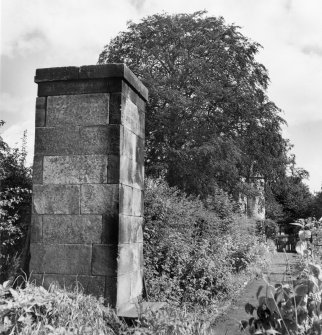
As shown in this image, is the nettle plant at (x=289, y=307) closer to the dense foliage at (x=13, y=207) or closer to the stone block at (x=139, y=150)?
the stone block at (x=139, y=150)

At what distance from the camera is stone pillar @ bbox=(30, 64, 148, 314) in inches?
194

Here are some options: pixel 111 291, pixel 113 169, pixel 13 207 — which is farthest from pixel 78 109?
pixel 13 207

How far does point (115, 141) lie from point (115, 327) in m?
1.78

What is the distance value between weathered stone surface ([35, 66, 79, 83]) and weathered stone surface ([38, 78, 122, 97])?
0.05 m

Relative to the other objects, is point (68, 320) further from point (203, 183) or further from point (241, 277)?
point (203, 183)

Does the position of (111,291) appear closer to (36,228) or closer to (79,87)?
(36,228)

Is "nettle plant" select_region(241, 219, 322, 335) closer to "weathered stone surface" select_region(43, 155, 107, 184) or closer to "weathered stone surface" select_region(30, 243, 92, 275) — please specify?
"weathered stone surface" select_region(30, 243, 92, 275)

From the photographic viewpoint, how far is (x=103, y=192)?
4.97 m

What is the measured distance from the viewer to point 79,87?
5230mm

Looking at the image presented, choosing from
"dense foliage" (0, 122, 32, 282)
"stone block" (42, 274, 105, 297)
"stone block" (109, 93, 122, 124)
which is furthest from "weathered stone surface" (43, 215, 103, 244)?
"dense foliage" (0, 122, 32, 282)

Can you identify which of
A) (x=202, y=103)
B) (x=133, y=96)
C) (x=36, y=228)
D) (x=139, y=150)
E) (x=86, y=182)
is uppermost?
(x=202, y=103)

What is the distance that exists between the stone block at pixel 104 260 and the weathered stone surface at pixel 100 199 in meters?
0.34

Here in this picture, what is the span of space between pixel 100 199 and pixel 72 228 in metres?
0.42

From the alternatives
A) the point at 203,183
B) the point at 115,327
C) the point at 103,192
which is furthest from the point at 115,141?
the point at 203,183
